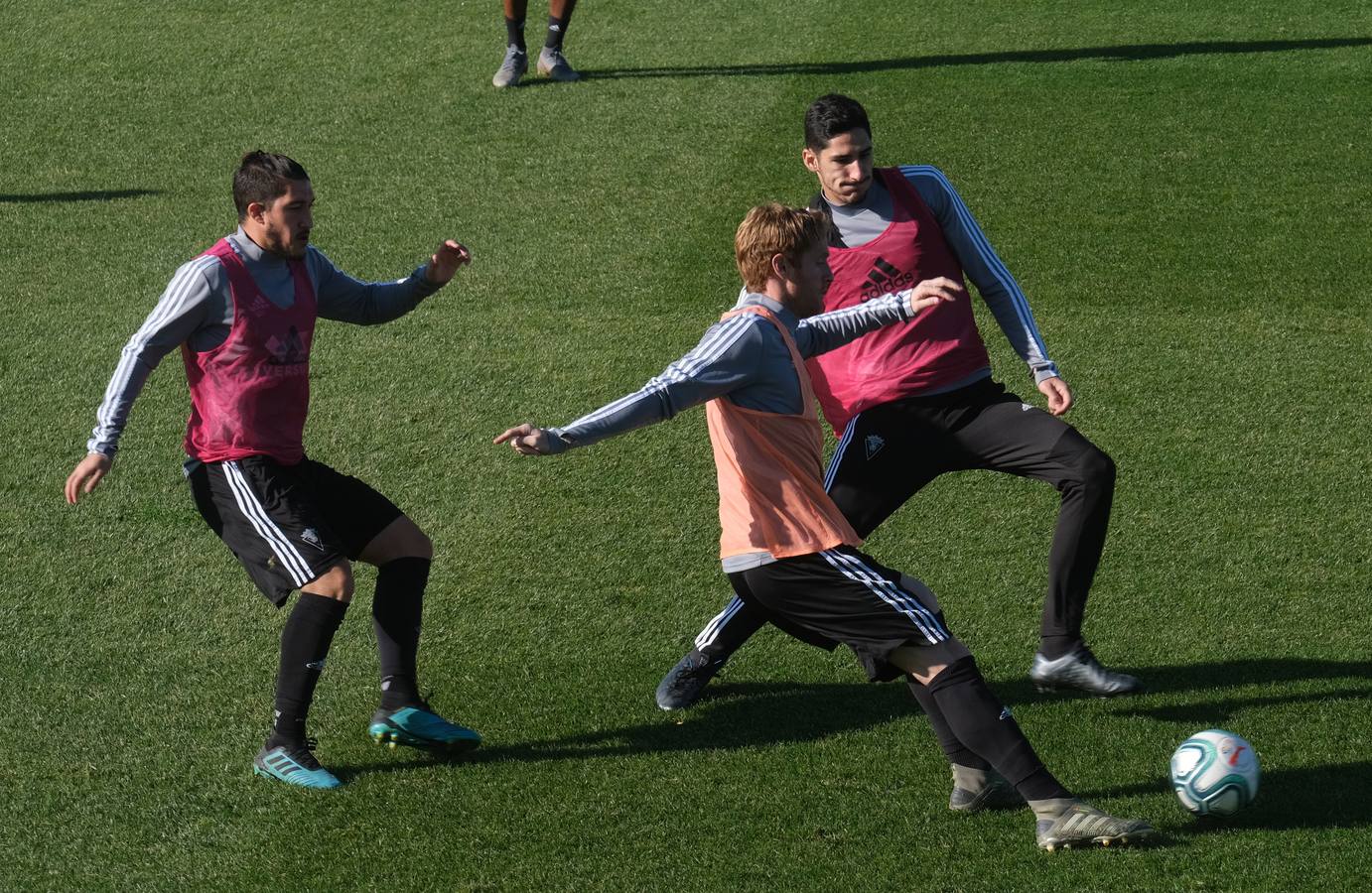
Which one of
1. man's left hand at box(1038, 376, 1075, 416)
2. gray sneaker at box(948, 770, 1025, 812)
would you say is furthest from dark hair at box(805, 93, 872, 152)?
gray sneaker at box(948, 770, 1025, 812)

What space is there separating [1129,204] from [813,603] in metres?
6.77

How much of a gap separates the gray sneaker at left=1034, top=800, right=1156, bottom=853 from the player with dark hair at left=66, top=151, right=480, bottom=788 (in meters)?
1.95

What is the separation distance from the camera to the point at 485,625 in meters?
6.61

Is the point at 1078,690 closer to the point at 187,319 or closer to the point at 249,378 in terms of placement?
the point at 249,378

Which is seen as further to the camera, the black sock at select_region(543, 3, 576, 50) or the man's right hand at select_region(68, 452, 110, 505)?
the black sock at select_region(543, 3, 576, 50)

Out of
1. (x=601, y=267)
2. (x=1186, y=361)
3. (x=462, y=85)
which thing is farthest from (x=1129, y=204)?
(x=462, y=85)

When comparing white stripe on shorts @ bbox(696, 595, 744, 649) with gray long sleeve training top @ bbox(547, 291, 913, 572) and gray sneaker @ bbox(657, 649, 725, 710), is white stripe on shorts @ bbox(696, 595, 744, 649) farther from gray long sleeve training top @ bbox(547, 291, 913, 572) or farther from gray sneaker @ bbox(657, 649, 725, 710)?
gray long sleeve training top @ bbox(547, 291, 913, 572)

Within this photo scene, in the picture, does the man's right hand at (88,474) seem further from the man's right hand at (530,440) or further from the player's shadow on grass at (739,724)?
the man's right hand at (530,440)

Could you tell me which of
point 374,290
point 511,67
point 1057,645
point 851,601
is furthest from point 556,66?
point 851,601

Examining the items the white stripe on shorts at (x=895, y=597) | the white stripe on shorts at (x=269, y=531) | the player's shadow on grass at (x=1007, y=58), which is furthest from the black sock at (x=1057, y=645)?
the player's shadow on grass at (x=1007, y=58)

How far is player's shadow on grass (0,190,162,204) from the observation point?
11.6 metres

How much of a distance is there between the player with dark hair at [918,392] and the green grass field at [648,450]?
0.28m

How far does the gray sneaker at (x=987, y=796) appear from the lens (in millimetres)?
5125

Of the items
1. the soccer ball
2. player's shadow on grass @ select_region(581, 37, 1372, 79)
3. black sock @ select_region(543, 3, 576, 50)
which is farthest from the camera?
player's shadow on grass @ select_region(581, 37, 1372, 79)
